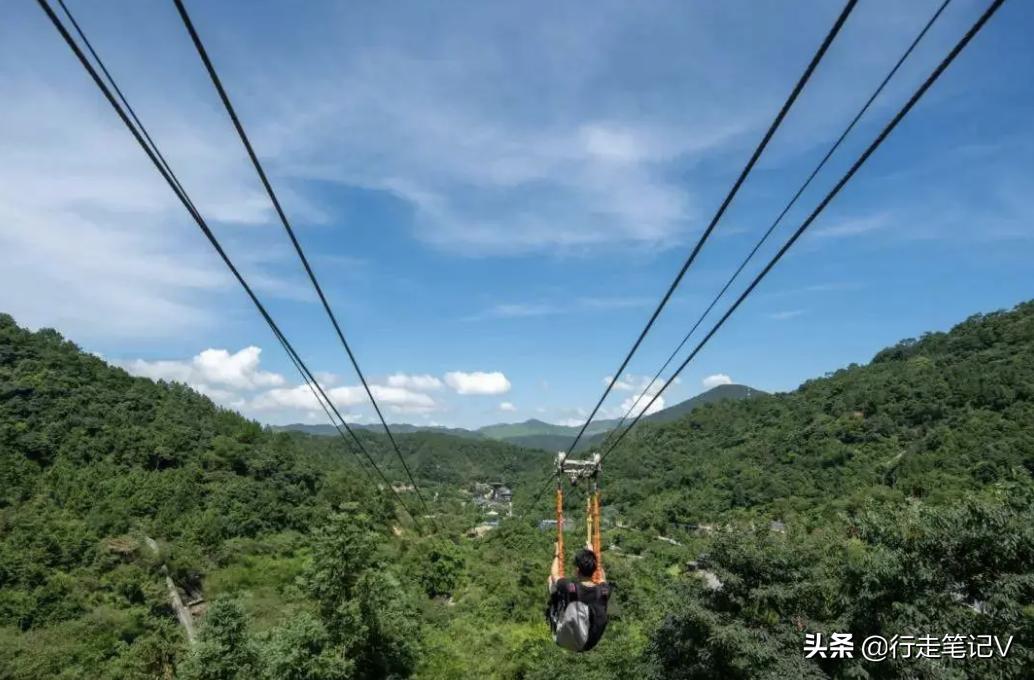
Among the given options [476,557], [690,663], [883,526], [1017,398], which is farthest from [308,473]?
[1017,398]

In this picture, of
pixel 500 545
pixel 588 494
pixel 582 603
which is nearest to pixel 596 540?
pixel 582 603

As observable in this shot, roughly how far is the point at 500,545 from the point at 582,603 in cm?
7389

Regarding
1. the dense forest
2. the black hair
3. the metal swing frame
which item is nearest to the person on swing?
the black hair

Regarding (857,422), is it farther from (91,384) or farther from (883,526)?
(91,384)

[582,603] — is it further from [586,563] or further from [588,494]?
[588,494]

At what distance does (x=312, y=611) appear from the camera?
2812cm

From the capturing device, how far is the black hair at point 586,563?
18.4 feet

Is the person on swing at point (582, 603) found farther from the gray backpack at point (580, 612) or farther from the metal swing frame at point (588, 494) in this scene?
the metal swing frame at point (588, 494)

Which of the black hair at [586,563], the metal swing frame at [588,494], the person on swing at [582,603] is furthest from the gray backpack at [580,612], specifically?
the metal swing frame at [588,494]

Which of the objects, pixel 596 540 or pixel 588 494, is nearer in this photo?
pixel 596 540

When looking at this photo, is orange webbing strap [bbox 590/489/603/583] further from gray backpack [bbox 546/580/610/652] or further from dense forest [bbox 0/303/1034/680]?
dense forest [bbox 0/303/1034/680]

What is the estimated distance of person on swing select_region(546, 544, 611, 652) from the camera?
564 centimetres

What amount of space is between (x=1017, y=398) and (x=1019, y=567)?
187 feet

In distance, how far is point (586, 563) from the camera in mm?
5613
